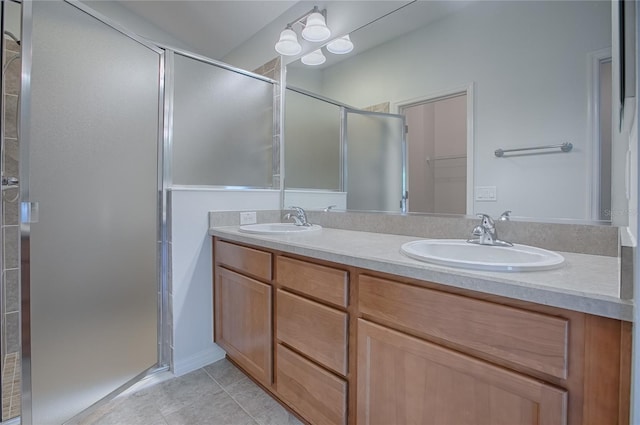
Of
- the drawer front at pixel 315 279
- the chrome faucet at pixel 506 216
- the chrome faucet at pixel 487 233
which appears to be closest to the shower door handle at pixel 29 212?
the drawer front at pixel 315 279

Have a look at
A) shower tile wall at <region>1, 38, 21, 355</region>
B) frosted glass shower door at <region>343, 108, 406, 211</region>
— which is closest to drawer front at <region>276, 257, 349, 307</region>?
frosted glass shower door at <region>343, 108, 406, 211</region>

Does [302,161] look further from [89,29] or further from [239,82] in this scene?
[89,29]

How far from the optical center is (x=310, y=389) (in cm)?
120

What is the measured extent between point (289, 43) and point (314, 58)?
0.75 feet

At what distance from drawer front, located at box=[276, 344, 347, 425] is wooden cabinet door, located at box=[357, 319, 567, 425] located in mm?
98

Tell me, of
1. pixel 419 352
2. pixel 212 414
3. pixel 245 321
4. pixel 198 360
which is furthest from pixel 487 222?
pixel 198 360

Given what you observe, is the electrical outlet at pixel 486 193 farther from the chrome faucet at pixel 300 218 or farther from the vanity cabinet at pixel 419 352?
the chrome faucet at pixel 300 218

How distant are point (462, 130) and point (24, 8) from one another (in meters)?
1.74

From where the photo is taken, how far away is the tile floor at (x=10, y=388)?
1.39 metres

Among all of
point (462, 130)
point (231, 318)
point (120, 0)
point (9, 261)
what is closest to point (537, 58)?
point (462, 130)

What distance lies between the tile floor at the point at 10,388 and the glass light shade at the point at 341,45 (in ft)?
7.66

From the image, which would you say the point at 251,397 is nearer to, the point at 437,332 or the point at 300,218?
the point at 300,218

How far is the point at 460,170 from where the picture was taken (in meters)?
1.36

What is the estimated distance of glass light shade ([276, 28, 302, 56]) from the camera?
2.10 m
